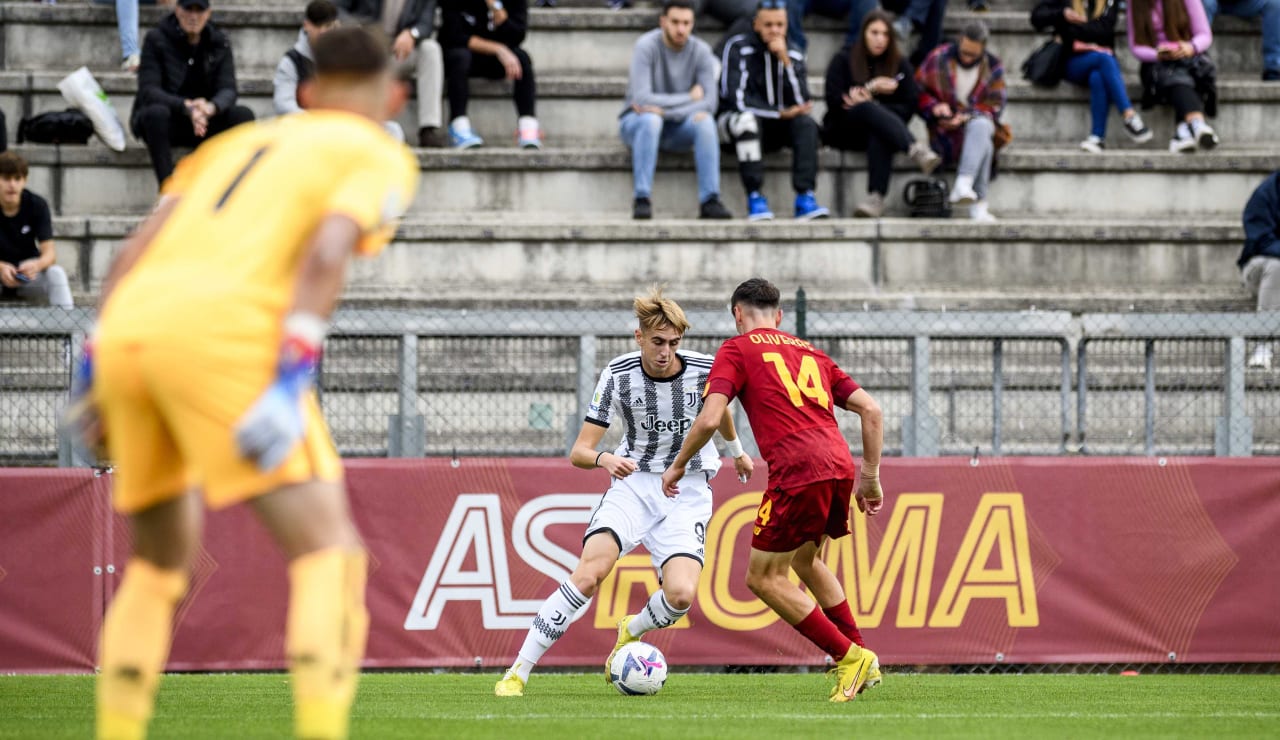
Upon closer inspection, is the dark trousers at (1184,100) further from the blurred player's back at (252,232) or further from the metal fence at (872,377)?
the blurred player's back at (252,232)

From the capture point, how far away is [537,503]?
447 inches

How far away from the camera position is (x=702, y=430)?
8.45m

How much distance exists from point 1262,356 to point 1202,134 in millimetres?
4955

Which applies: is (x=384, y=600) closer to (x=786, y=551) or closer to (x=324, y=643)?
(x=786, y=551)

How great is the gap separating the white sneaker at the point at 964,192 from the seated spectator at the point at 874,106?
325 millimetres

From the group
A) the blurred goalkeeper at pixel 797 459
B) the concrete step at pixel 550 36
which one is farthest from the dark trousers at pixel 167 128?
the blurred goalkeeper at pixel 797 459

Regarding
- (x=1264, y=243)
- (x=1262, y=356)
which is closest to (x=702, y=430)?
(x=1262, y=356)

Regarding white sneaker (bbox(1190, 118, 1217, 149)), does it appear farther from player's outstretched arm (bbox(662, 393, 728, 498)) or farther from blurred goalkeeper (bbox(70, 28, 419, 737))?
blurred goalkeeper (bbox(70, 28, 419, 737))

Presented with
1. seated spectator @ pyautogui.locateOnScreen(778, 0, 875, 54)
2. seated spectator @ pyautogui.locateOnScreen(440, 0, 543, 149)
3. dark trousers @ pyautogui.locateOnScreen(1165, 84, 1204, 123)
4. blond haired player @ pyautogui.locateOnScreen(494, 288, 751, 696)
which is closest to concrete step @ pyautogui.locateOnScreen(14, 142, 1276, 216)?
seated spectator @ pyautogui.locateOnScreen(440, 0, 543, 149)

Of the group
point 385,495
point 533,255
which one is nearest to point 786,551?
point 385,495

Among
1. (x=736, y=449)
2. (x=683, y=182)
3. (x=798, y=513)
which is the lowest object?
(x=798, y=513)

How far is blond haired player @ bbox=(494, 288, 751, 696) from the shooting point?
9.11 meters

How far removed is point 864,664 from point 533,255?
6.75m

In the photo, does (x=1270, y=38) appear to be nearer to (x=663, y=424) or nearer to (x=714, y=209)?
(x=714, y=209)
